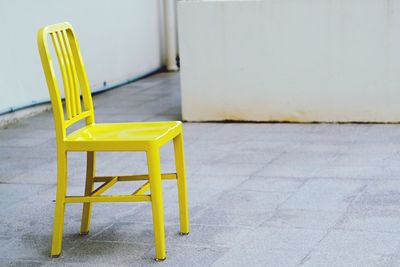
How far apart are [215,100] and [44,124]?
4.38ft

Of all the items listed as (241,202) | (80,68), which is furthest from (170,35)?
(80,68)

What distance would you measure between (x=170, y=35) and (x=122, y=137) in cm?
601

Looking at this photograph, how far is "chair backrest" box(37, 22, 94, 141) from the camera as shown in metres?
3.33

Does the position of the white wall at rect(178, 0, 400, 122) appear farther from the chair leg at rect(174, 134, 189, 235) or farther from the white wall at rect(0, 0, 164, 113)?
the chair leg at rect(174, 134, 189, 235)

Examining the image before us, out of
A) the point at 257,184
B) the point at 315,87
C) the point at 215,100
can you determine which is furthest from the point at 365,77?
the point at 257,184

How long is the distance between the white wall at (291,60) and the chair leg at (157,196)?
2.98 m

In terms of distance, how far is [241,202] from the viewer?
418 cm

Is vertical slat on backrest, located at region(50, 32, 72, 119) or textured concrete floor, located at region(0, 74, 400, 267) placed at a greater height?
vertical slat on backrest, located at region(50, 32, 72, 119)

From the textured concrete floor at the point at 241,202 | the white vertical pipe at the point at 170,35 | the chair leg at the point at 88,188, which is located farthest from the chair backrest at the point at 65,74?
the white vertical pipe at the point at 170,35

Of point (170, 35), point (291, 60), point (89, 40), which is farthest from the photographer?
point (170, 35)

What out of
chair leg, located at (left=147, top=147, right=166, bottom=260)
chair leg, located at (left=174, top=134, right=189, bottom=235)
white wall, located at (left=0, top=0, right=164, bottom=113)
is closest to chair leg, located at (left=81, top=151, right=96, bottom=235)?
chair leg, located at (left=174, top=134, right=189, bottom=235)

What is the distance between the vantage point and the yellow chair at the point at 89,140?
3.31 meters

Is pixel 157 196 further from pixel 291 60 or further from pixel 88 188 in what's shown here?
pixel 291 60

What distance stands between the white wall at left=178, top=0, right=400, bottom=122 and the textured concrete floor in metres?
0.17
